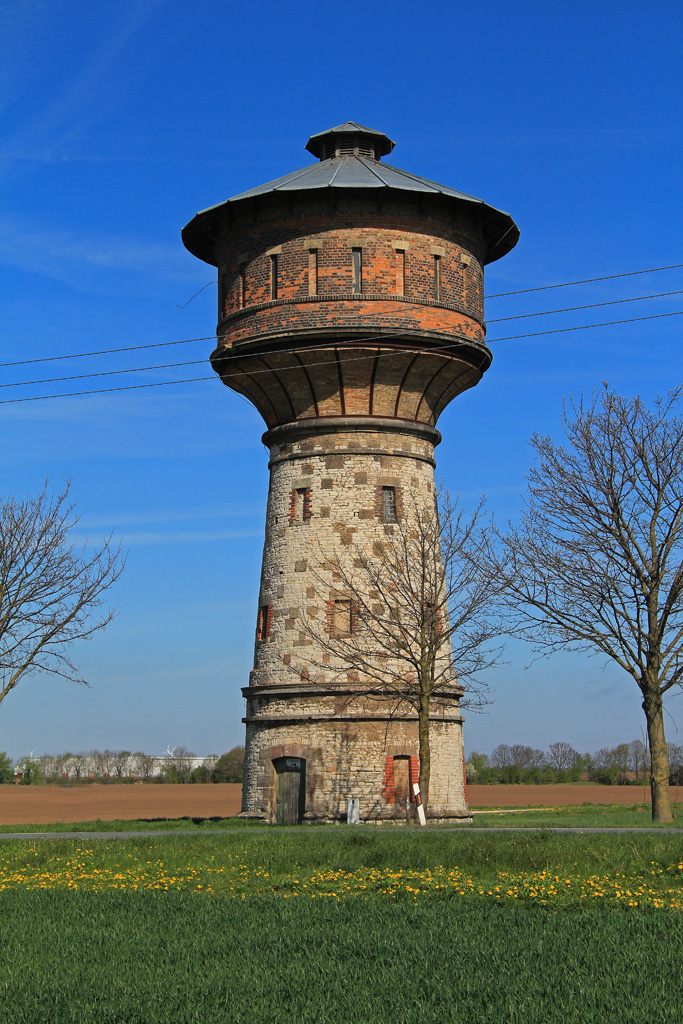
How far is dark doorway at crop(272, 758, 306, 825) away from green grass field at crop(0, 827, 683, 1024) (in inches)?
262

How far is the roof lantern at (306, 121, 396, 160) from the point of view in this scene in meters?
26.8

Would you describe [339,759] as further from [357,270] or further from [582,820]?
[357,270]

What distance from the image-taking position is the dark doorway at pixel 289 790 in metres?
22.7

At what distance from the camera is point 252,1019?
290 inches

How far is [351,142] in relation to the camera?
88.4ft

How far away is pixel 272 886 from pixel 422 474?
12613 millimetres

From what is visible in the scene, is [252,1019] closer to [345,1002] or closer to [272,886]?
[345,1002]

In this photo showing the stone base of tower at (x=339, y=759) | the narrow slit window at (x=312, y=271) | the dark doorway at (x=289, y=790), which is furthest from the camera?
the narrow slit window at (x=312, y=271)

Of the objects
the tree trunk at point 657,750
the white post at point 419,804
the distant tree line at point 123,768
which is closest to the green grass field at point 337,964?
the white post at point 419,804

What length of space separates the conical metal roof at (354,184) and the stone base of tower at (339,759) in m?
10.1

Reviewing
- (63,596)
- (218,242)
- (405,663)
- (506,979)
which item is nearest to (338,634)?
(405,663)

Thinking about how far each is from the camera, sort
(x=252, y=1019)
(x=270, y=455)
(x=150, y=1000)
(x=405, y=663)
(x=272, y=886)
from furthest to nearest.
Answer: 1. (x=270, y=455)
2. (x=405, y=663)
3. (x=272, y=886)
4. (x=150, y=1000)
5. (x=252, y=1019)

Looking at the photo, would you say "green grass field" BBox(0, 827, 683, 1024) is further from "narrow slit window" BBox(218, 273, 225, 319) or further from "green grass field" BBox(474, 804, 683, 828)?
"narrow slit window" BBox(218, 273, 225, 319)

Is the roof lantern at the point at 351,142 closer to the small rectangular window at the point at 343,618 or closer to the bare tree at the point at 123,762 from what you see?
the small rectangular window at the point at 343,618
